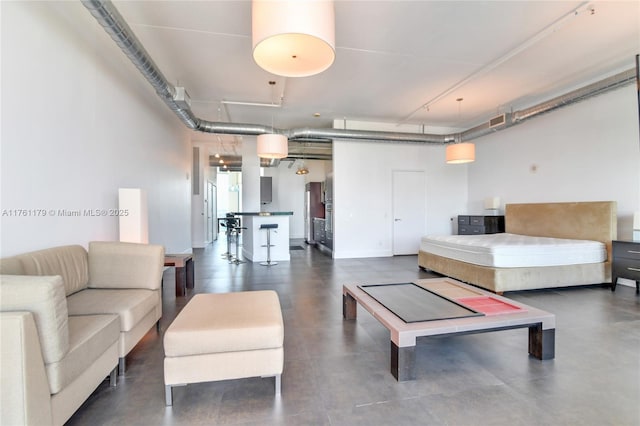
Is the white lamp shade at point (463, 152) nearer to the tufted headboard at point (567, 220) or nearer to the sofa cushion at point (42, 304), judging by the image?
the tufted headboard at point (567, 220)

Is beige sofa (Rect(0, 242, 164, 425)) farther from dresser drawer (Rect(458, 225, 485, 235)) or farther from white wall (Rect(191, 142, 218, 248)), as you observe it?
white wall (Rect(191, 142, 218, 248))

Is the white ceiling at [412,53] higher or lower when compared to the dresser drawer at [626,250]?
higher

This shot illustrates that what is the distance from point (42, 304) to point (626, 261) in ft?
20.3

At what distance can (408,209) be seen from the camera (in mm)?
7641

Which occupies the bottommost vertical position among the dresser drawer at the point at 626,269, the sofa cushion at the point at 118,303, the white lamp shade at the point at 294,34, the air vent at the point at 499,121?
the dresser drawer at the point at 626,269

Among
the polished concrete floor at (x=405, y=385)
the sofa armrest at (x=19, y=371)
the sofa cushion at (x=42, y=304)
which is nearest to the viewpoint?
the sofa armrest at (x=19, y=371)

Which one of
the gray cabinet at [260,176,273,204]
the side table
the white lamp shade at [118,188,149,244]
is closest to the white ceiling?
the white lamp shade at [118,188,149,244]

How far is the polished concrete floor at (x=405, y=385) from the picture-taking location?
5.52 feet

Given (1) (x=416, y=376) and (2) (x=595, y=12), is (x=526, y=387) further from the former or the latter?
(2) (x=595, y=12)

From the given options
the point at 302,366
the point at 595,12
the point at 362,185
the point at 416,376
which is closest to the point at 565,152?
the point at 595,12

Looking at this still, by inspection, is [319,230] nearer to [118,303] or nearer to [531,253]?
[531,253]

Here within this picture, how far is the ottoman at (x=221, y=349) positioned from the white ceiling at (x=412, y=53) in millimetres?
3089

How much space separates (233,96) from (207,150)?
184 inches

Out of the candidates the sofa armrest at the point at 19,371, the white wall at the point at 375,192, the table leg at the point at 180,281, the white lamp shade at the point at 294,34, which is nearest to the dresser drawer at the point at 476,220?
the white wall at the point at 375,192
